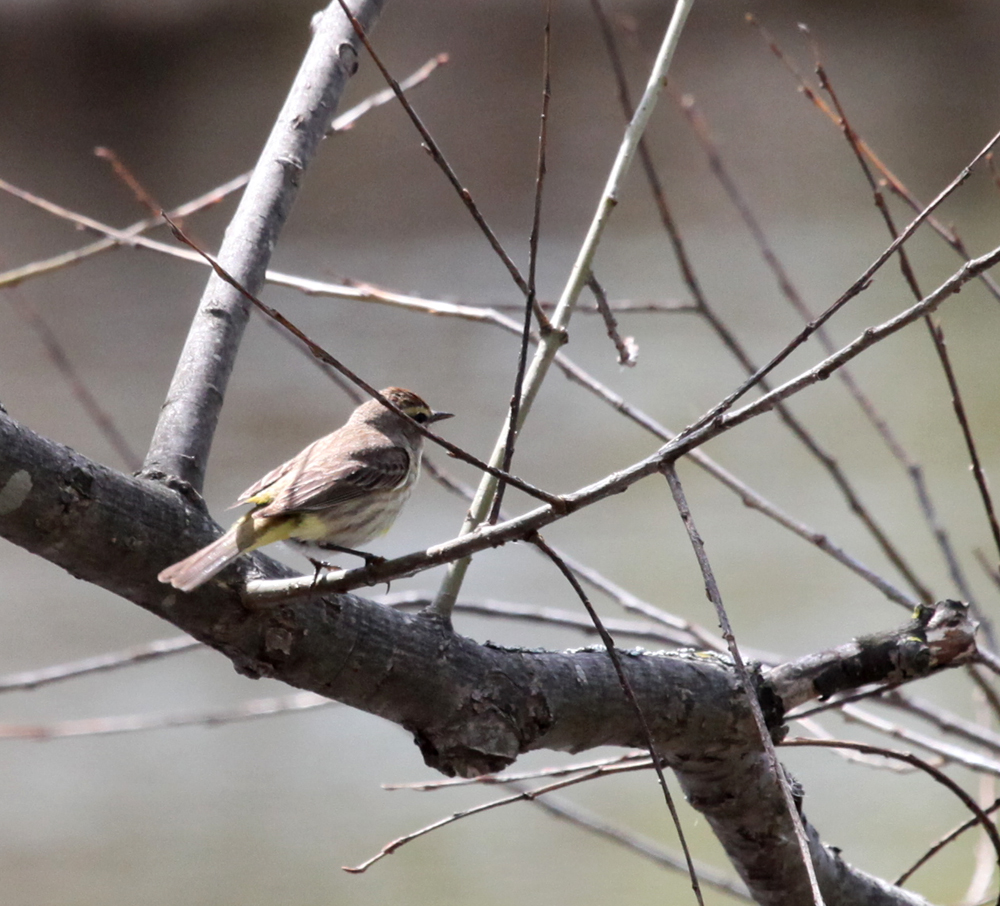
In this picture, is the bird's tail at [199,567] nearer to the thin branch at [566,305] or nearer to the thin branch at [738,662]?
the thin branch at [566,305]

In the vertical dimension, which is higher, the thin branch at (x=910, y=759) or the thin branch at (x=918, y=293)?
the thin branch at (x=918, y=293)

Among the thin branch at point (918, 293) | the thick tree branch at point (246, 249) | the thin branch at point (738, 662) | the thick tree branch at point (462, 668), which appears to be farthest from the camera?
the thin branch at point (918, 293)

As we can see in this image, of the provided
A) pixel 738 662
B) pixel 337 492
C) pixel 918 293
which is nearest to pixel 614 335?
pixel 918 293

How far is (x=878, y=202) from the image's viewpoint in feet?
5.08

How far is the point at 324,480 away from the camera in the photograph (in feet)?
6.48

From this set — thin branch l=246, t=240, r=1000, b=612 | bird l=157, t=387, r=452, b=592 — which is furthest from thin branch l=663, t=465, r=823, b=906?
bird l=157, t=387, r=452, b=592

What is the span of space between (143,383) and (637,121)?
7036mm

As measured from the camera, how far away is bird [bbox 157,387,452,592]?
6.11ft

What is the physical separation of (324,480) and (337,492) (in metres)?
0.03

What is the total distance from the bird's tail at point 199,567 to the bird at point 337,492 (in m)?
0.34

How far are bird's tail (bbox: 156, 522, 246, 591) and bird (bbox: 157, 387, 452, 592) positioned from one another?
338 millimetres

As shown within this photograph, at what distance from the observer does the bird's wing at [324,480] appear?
190 cm

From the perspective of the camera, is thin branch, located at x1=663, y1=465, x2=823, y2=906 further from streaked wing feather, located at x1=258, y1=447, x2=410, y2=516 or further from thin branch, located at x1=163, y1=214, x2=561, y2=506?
streaked wing feather, located at x1=258, y1=447, x2=410, y2=516

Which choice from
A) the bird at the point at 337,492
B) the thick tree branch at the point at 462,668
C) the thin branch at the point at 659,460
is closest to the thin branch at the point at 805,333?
the thin branch at the point at 659,460
